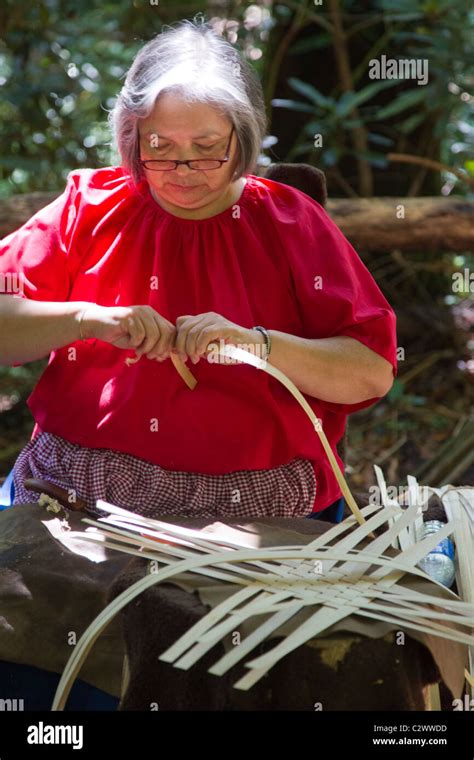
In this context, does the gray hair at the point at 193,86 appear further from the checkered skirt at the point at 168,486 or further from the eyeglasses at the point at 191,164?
the checkered skirt at the point at 168,486

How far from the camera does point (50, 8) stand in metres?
4.23

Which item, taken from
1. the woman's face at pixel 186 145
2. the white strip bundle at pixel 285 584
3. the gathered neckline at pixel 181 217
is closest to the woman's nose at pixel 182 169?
the woman's face at pixel 186 145

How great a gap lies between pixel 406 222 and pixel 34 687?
8.08ft

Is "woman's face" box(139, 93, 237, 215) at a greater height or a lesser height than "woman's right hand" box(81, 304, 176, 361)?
greater

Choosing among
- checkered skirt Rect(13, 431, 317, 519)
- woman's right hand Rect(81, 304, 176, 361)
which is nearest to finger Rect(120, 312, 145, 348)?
woman's right hand Rect(81, 304, 176, 361)

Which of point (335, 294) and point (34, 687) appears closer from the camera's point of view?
point (34, 687)

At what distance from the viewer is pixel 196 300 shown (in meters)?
1.91

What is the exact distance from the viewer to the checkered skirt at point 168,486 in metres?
1.82

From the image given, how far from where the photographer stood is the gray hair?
1789 mm

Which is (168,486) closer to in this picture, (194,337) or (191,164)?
(194,337)

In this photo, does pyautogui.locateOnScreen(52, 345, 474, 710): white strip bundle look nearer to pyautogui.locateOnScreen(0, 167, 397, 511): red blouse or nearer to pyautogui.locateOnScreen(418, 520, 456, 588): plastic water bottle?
pyautogui.locateOnScreen(418, 520, 456, 588): plastic water bottle

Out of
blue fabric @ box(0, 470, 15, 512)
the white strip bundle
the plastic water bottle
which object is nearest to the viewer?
the white strip bundle

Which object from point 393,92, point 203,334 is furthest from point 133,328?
point 393,92

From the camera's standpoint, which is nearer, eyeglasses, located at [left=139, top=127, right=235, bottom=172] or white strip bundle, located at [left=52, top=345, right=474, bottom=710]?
white strip bundle, located at [left=52, top=345, right=474, bottom=710]
